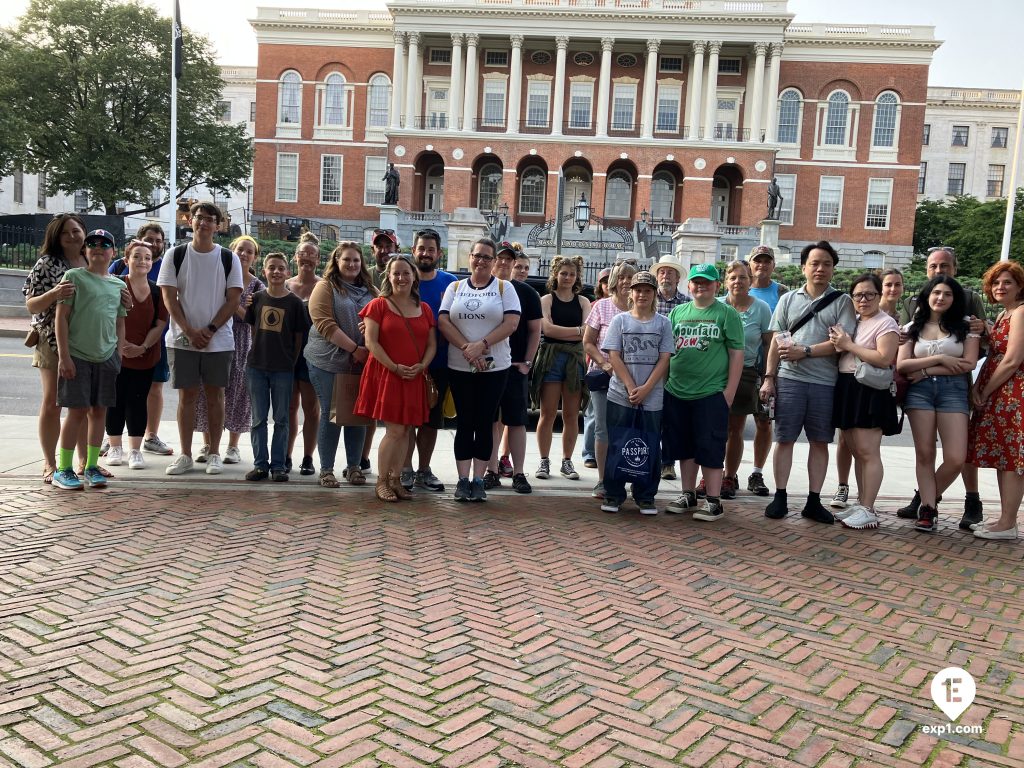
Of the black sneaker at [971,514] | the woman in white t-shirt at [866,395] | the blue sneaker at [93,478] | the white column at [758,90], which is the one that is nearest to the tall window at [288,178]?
the white column at [758,90]

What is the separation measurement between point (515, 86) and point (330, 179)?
12.7 meters

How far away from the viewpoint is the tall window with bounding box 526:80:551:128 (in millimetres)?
46688

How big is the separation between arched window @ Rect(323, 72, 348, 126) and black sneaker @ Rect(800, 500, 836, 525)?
156ft

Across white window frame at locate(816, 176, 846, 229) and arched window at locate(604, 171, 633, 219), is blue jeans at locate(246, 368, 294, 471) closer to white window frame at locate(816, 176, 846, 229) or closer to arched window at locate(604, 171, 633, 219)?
arched window at locate(604, 171, 633, 219)

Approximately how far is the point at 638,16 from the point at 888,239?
62.9ft

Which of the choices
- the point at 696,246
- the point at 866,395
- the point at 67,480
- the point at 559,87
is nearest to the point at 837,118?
the point at 559,87

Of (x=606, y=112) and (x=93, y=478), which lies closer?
(x=93, y=478)

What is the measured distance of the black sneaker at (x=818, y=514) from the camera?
20.3ft

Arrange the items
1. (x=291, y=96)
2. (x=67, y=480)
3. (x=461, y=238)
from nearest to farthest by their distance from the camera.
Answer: (x=67, y=480) < (x=461, y=238) < (x=291, y=96)

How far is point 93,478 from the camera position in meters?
6.07

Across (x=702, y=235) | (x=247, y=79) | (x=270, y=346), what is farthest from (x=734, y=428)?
Result: (x=247, y=79)

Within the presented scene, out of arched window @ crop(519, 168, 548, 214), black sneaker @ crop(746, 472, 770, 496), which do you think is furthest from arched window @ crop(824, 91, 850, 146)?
black sneaker @ crop(746, 472, 770, 496)

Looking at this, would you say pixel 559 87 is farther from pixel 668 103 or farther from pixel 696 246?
pixel 696 246

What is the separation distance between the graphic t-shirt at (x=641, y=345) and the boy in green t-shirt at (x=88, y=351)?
3726 mm
